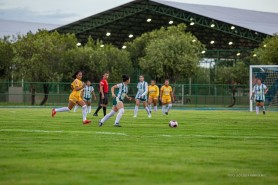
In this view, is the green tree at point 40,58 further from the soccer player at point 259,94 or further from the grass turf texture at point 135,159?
the grass turf texture at point 135,159

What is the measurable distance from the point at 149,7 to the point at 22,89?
1678 cm

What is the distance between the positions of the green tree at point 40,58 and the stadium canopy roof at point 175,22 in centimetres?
644

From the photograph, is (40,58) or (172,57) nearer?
(40,58)

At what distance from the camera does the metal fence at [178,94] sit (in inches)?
2232

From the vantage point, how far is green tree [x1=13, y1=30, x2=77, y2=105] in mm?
57625

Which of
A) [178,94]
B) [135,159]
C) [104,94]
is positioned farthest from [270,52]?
[135,159]

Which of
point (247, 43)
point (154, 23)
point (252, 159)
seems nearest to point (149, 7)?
point (154, 23)

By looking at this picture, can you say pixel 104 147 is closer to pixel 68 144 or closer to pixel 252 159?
pixel 68 144

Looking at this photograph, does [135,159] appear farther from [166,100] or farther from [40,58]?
[40,58]

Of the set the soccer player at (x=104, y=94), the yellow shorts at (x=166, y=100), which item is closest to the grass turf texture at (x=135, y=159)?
the soccer player at (x=104, y=94)

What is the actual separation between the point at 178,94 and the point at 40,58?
14.1m

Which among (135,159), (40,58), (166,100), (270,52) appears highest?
(270,52)

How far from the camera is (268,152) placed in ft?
40.6

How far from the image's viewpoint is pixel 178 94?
194 ft
